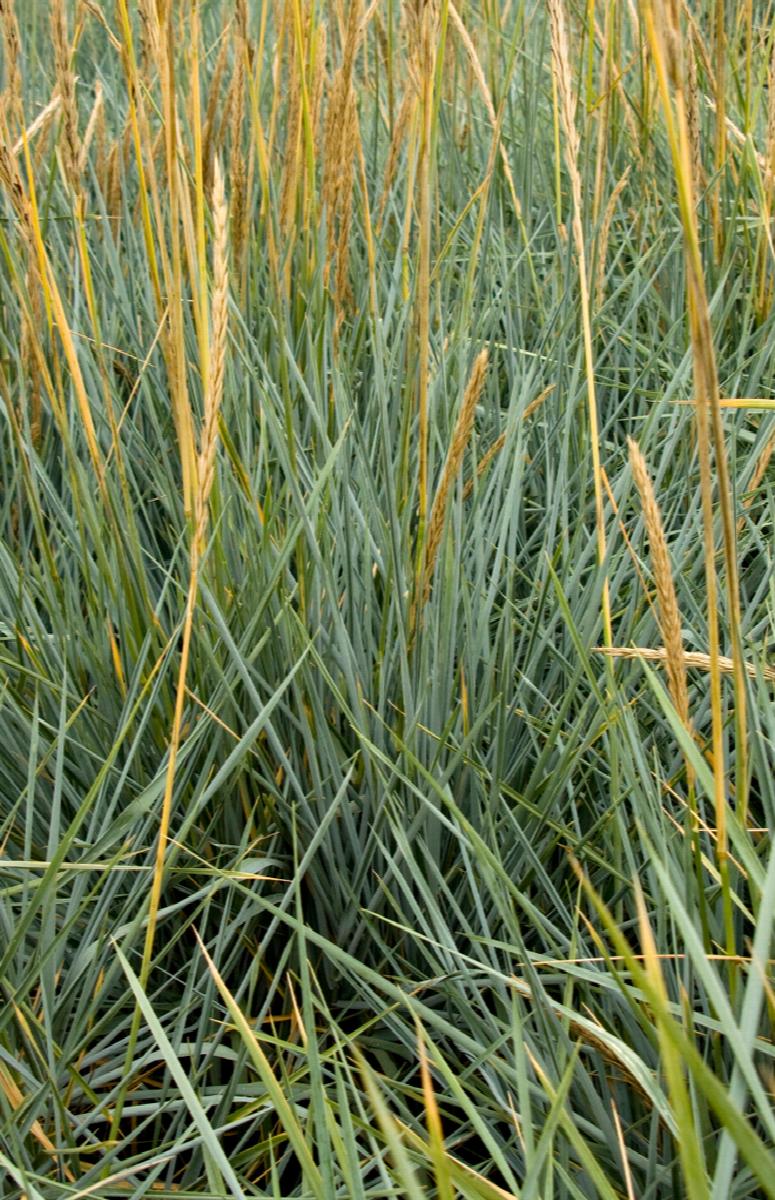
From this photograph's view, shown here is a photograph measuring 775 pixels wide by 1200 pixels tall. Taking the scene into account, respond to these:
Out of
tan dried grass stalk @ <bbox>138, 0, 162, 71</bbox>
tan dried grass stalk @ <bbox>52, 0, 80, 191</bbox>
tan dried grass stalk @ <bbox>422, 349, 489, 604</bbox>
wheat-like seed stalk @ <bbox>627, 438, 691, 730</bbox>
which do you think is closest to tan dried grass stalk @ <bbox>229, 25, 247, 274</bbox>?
tan dried grass stalk @ <bbox>52, 0, 80, 191</bbox>

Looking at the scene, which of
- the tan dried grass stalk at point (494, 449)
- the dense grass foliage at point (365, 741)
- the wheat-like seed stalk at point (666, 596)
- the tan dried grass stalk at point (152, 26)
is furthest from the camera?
the tan dried grass stalk at point (494, 449)

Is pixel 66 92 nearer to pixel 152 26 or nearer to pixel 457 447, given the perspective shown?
pixel 152 26

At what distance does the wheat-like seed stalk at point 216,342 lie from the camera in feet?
2.46

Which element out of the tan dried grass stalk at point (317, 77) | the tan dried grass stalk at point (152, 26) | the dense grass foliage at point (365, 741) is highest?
the tan dried grass stalk at point (152, 26)

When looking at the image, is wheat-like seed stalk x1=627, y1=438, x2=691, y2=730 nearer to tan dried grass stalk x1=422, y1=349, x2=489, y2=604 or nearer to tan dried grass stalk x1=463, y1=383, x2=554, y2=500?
tan dried grass stalk x1=422, y1=349, x2=489, y2=604

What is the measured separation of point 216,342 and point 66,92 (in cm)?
46

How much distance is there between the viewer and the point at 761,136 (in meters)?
2.40

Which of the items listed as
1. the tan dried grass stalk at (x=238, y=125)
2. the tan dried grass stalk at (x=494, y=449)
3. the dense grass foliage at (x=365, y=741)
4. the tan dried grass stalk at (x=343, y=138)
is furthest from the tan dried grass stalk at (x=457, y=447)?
the tan dried grass stalk at (x=238, y=125)

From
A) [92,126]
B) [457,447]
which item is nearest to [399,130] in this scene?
[92,126]

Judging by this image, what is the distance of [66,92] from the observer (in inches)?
42.4

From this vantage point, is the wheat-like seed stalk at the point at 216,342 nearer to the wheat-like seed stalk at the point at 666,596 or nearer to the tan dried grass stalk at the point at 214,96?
the wheat-like seed stalk at the point at 666,596

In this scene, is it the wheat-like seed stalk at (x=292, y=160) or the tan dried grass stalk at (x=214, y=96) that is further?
the tan dried grass stalk at (x=214, y=96)

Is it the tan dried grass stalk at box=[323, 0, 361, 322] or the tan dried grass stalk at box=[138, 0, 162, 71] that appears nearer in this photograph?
the tan dried grass stalk at box=[138, 0, 162, 71]

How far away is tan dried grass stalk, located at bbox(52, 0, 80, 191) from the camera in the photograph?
1085mm
